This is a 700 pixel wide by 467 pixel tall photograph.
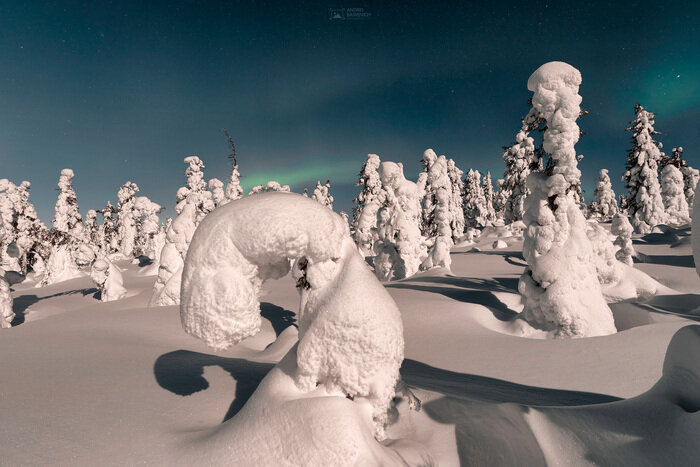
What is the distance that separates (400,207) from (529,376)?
12014 mm

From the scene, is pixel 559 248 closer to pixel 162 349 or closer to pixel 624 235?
pixel 162 349

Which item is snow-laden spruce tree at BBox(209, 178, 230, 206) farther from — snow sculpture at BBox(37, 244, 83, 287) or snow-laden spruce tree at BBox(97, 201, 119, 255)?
snow-laden spruce tree at BBox(97, 201, 119, 255)

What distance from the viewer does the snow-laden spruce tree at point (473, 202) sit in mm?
53938

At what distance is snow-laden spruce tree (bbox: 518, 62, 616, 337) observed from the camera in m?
7.93

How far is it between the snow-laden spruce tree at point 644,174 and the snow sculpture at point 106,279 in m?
36.7

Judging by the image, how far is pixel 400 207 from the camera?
17.0m

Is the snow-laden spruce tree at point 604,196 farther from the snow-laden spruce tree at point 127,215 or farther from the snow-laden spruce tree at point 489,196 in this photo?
the snow-laden spruce tree at point 127,215

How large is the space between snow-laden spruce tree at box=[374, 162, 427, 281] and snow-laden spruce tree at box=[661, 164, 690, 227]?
2656 cm

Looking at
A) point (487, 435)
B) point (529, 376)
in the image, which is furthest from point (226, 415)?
point (529, 376)

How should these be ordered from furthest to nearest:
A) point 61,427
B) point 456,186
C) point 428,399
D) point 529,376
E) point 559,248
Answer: point 456,186 → point 559,248 → point 529,376 → point 428,399 → point 61,427

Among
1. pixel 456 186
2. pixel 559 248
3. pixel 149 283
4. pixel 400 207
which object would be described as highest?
pixel 456 186

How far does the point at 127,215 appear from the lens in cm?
4119

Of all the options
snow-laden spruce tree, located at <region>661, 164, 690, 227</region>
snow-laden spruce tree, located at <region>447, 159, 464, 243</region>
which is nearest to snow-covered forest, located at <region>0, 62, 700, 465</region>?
snow-laden spruce tree, located at <region>661, 164, 690, 227</region>

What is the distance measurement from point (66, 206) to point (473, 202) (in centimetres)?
5166
